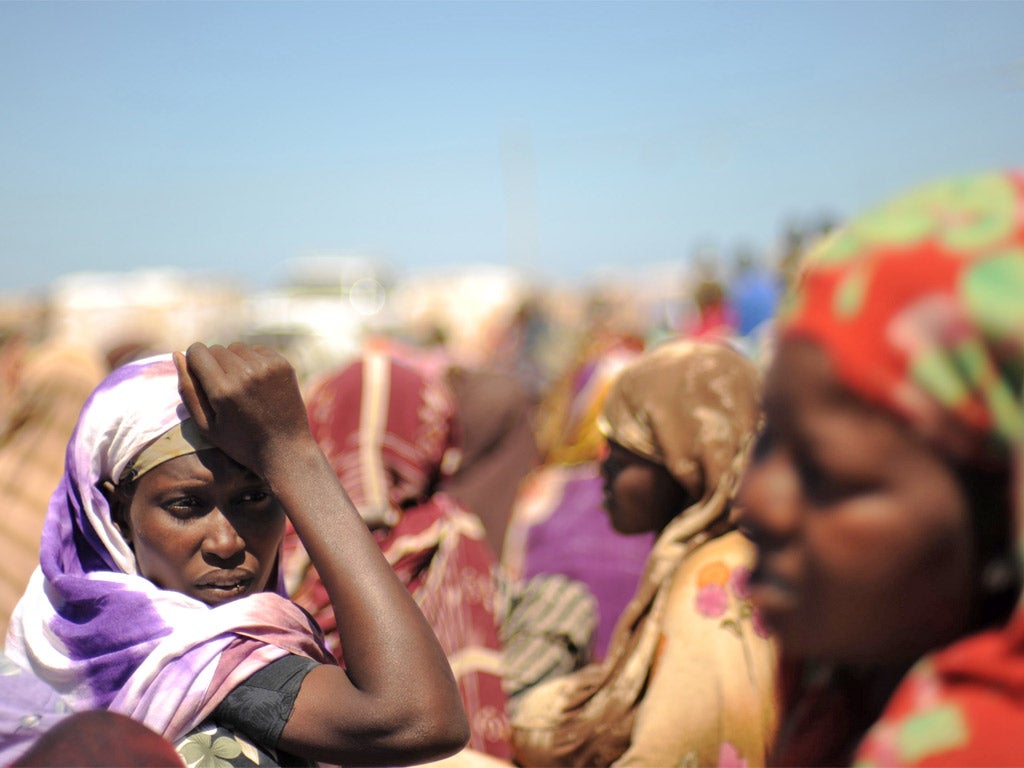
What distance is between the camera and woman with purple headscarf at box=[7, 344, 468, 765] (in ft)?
5.34

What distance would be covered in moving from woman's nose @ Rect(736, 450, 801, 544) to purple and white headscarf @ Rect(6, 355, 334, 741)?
3.49 ft

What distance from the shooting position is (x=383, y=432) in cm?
342

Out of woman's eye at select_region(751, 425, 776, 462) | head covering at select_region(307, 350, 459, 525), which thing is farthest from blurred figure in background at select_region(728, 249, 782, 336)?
woman's eye at select_region(751, 425, 776, 462)

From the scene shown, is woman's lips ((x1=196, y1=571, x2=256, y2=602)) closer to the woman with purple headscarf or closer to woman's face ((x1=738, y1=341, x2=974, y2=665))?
the woman with purple headscarf

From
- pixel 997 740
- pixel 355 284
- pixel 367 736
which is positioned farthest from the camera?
pixel 355 284

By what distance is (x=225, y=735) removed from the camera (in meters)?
1.67

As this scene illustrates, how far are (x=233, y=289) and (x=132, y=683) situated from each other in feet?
117

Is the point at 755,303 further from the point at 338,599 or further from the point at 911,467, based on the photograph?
the point at 911,467

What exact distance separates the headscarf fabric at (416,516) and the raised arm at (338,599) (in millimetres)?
1122

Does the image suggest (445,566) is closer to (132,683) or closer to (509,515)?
(132,683)

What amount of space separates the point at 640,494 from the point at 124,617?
1599 millimetres

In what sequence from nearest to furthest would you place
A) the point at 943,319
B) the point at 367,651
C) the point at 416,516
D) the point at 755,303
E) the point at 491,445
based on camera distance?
the point at 943,319 → the point at 367,651 → the point at 416,516 → the point at 491,445 → the point at 755,303

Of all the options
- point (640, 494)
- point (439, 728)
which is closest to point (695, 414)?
point (640, 494)

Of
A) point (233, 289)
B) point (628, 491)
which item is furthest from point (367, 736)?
point (233, 289)
